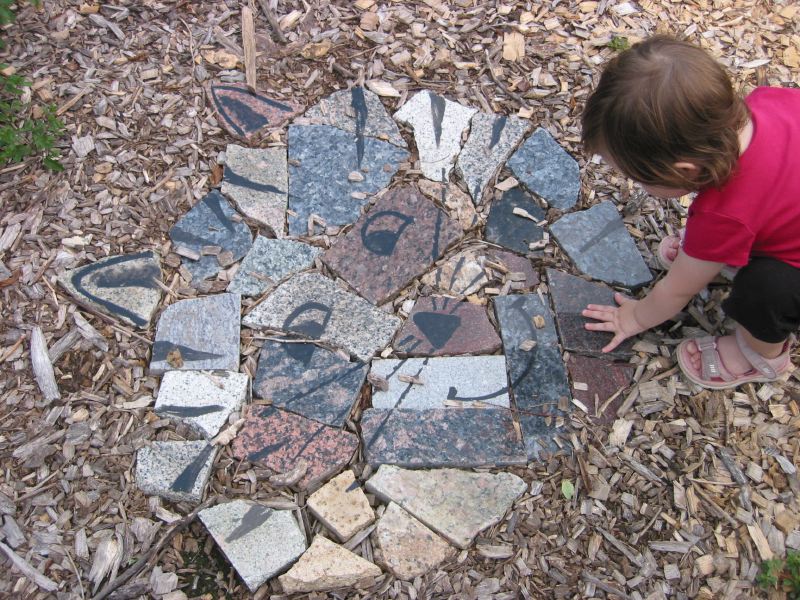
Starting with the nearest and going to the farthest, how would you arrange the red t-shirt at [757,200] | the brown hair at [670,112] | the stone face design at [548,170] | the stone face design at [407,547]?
the brown hair at [670,112], the red t-shirt at [757,200], the stone face design at [407,547], the stone face design at [548,170]

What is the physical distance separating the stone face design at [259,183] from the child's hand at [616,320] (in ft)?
4.03

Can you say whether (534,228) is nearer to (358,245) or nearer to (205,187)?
(358,245)

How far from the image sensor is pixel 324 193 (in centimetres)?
274

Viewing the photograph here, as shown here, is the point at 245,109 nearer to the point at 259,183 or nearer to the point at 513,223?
the point at 259,183

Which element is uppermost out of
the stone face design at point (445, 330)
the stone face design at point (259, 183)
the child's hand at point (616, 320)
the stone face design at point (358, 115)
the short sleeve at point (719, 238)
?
the short sleeve at point (719, 238)

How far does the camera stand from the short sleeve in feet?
6.18

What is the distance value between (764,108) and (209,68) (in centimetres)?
223

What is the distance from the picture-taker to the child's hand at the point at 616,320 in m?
2.38

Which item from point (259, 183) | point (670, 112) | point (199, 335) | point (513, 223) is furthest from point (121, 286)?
point (670, 112)

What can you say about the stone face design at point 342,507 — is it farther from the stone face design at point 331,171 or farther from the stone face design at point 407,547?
the stone face design at point 331,171

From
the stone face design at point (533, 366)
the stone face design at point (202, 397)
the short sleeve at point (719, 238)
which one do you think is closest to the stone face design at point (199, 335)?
the stone face design at point (202, 397)

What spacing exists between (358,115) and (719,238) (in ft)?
5.30

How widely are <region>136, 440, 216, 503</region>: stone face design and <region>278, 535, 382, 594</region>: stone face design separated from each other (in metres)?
0.39

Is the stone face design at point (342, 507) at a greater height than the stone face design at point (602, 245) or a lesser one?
lesser
